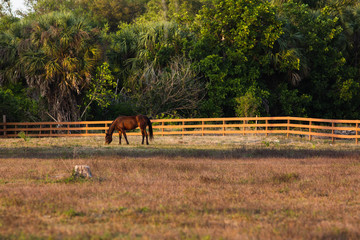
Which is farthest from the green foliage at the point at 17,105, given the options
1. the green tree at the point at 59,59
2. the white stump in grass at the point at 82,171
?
the white stump in grass at the point at 82,171

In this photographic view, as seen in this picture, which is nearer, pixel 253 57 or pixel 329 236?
pixel 329 236

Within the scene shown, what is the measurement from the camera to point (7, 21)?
4584 cm

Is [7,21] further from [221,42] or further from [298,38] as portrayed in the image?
[298,38]

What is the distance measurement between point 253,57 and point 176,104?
6406 mm

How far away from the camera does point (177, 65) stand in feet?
116

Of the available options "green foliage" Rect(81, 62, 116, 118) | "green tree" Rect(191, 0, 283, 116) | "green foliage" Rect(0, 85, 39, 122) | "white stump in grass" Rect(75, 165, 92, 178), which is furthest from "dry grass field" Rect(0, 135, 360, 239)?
"green foliage" Rect(0, 85, 39, 122)

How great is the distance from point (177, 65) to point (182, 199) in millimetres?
25561

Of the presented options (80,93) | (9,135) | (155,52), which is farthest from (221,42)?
(9,135)

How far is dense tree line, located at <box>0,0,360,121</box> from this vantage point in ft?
114

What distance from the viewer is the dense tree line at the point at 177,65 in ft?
114

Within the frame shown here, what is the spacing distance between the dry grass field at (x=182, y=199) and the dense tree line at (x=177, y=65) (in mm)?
17700

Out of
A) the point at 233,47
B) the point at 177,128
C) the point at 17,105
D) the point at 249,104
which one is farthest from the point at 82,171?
the point at 233,47

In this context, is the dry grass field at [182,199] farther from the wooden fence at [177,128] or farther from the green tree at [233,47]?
the green tree at [233,47]

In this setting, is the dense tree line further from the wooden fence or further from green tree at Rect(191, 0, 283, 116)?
the wooden fence
